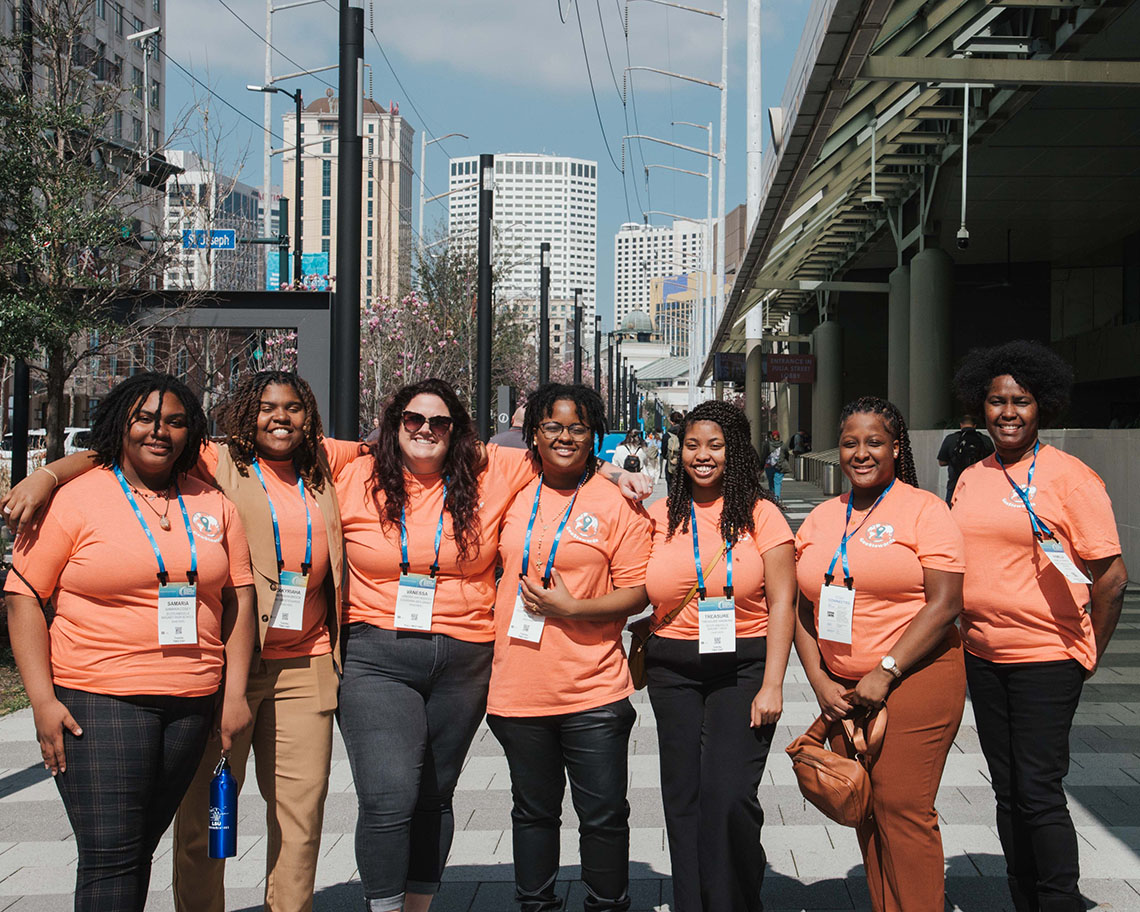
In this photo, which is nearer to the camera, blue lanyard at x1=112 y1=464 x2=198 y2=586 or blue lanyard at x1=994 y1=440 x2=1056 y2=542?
blue lanyard at x1=112 y1=464 x2=198 y2=586

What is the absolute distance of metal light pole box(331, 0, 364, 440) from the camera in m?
8.53

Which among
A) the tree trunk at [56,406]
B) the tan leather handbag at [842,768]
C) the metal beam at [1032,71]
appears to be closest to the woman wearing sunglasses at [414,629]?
the tan leather handbag at [842,768]

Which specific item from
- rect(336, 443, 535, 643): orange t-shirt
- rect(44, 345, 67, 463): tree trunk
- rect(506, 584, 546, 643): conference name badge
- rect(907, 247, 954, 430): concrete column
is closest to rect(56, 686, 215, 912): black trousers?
rect(336, 443, 535, 643): orange t-shirt

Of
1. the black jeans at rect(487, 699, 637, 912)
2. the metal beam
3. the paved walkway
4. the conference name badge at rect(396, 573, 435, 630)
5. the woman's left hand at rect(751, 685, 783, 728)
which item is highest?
the metal beam

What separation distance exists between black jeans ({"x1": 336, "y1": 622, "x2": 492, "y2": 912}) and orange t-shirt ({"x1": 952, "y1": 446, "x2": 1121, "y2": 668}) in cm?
169

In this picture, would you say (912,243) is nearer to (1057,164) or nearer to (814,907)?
(1057,164)

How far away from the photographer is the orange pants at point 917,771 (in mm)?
4094

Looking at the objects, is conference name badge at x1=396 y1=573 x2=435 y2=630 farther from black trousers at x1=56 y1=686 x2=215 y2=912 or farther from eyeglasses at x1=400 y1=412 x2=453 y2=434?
black trousers at x1=56 y1=686 x2=215 y2=912

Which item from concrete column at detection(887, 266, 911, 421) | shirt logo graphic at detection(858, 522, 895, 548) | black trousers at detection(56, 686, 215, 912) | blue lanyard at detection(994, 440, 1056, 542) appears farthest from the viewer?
concrete column at detection(887, 266, 911, 421)

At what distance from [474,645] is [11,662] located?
671 cm

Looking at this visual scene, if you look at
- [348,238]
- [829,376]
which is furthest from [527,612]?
[829,376]

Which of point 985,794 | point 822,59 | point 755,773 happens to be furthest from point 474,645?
point 822,59

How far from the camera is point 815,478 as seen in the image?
136ft

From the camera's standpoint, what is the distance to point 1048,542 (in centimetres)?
430
